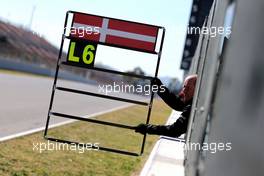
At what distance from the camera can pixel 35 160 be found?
8164 millimetres

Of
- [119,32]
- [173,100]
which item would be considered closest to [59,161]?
[173,100]

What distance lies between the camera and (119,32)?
586cm

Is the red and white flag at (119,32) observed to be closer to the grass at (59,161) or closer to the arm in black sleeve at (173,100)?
the arm in black sleeve at (173,100)

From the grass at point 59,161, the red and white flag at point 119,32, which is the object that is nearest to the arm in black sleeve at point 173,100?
the red and white flag at point 119,32

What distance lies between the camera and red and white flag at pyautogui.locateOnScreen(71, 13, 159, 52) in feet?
19.0

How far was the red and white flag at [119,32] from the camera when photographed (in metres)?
5.79

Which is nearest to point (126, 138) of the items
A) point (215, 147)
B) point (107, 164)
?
point (107, 164)

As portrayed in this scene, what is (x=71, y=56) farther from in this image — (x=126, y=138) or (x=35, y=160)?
(x=126, y=138)

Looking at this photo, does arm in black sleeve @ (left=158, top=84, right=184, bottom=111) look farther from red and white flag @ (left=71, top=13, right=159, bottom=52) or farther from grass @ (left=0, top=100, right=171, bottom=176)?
grass @ (left=0, top=100, right=171, bottom=176)

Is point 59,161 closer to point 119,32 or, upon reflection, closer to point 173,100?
point 173,100

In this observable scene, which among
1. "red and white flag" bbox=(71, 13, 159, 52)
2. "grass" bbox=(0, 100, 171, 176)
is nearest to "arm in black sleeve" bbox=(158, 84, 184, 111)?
"red and white flag" bbox=(71, 13, 159, 52)

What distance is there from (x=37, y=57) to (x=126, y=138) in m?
75.1

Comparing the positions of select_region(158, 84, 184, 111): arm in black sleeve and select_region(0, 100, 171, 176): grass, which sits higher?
select_region(158, 84, 184, 111): arm in black sleeve

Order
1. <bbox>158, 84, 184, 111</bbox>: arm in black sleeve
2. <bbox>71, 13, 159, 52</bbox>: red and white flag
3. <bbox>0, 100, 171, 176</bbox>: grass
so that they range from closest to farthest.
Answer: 1. <bbox>71, 13, 159, 52</bbox>: red and white flag
2. <bbox>158, 84, 184, 111</bbox>: arm in black sleeve
3. <bbox>0, 100, 171, 176</bbox>: grass
